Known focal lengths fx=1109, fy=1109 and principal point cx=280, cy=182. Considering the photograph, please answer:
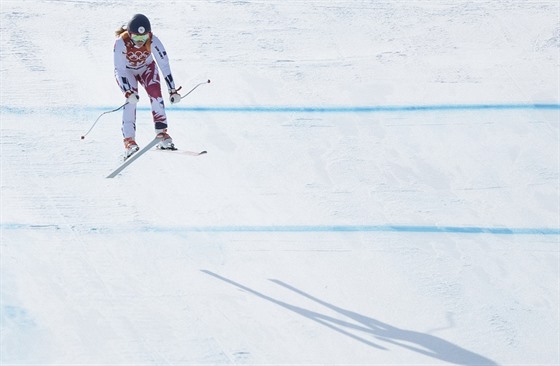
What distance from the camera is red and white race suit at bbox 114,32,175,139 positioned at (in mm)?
9531

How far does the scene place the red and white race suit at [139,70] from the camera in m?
9.53

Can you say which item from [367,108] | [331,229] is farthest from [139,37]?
[367,108]

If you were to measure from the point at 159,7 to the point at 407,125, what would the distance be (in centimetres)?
360

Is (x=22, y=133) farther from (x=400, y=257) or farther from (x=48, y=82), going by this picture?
(x=400, y=257)

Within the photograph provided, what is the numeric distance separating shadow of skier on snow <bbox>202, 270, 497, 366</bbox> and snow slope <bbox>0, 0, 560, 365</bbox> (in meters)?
0.02

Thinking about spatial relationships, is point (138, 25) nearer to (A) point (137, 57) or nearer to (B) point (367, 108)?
(A) point (137, 57)

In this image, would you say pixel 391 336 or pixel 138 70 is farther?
pixel 138 70

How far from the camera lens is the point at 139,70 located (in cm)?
981

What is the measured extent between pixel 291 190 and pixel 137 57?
82.1 inches

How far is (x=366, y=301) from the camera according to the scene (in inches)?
379

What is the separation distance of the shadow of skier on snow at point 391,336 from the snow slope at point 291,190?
0.02 metres

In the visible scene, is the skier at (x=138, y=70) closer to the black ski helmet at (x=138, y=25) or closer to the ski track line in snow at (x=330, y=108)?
the black ski helmet at (x=138, y=25)

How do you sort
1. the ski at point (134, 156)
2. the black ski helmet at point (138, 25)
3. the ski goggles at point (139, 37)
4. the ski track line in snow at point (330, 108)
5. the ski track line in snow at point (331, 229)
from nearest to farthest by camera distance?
1. the black ski helmet at point (138, 25)
2. the ski goggles at point (139, 37)
3. the ski at point (134, 156)
4. the ski track line in snow at point (331, 229)
5. the ski track line in snow at point (330, 108)

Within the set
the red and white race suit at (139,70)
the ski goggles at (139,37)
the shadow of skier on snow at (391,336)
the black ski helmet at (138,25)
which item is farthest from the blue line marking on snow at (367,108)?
the shadow of skier on snow at (391,336)
